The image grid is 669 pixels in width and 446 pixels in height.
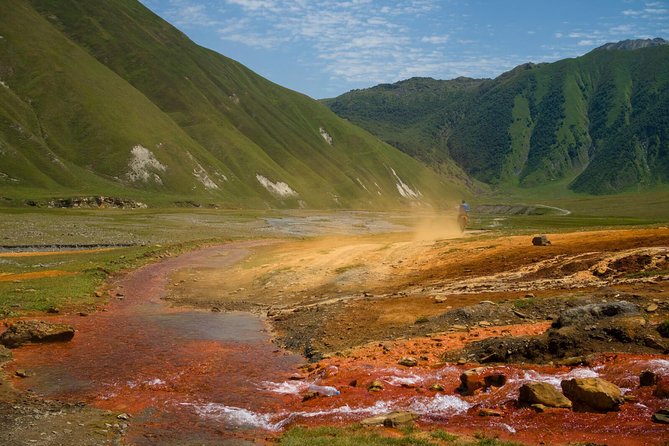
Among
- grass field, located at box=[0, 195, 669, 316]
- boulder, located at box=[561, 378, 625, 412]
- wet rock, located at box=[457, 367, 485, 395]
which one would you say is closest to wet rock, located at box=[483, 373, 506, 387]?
wet rock, located at box=[457, 367, 485, 395]

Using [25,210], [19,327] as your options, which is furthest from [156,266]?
[25,210]

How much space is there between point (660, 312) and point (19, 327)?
2720cm

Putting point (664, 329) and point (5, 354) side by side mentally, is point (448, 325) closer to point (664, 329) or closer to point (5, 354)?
point (664, 329)

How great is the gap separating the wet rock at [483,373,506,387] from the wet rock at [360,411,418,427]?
127 inches

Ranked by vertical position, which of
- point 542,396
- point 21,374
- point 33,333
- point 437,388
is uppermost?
point 542,396

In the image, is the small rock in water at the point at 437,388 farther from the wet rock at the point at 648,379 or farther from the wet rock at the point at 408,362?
the wet rock at the point at 648,379

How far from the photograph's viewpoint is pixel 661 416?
525 inches

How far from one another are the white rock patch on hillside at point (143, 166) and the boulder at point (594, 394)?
181 metres

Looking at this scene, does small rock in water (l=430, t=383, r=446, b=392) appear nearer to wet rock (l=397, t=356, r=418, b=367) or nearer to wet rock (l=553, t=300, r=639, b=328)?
wet rock (l=397, t=356, r=418, b=367)

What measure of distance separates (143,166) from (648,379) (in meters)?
189

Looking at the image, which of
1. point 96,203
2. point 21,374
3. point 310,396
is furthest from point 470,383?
point 96,203

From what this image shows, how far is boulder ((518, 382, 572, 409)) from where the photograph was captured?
14938 millimetres

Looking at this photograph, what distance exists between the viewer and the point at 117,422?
1529cm

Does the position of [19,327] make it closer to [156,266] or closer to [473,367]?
[473,367]
